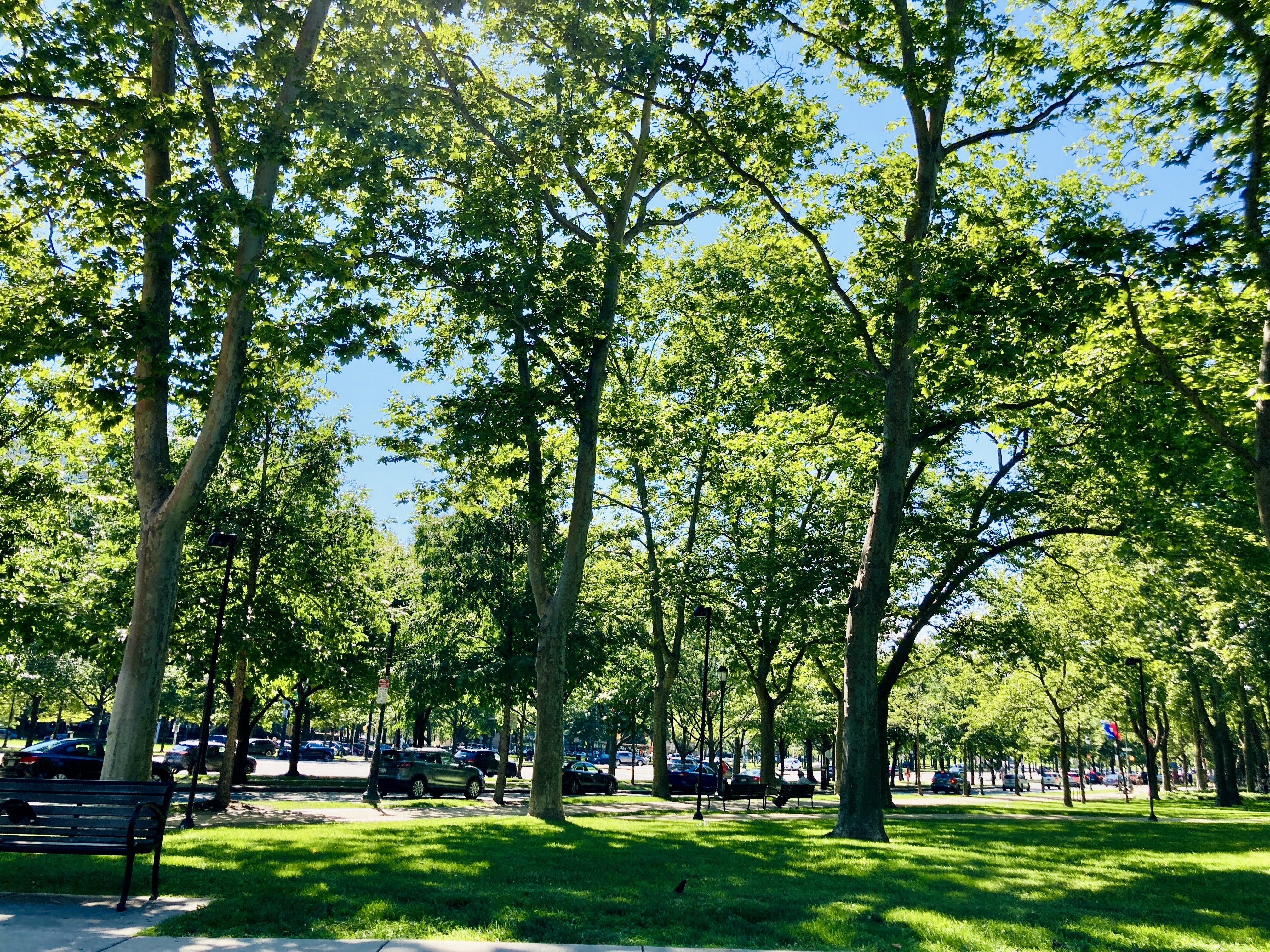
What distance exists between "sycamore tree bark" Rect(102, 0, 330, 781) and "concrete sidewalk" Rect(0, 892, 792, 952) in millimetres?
3703

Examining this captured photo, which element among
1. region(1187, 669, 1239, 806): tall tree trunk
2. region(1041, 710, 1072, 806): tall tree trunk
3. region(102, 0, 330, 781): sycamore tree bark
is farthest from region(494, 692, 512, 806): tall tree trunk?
region(1187, 669, 1239, 806): tall tree trunk

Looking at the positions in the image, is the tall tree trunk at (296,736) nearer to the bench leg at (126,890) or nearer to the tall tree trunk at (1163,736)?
the bench leg at (126,890)

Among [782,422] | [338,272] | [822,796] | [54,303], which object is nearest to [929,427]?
[782,422]

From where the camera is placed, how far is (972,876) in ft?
32.1

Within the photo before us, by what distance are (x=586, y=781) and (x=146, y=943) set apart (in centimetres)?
3221

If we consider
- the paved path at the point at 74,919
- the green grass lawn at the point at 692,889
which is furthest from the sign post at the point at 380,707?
the paved path at the point at 74,919

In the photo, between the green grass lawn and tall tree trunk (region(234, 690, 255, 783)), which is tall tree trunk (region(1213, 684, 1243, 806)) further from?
tall tree trunk (region(234, 690, 255, 783))

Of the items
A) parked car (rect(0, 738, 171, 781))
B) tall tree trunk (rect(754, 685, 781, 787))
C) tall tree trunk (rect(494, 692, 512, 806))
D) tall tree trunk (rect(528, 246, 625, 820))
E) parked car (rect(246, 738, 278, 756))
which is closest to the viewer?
tall tree trunk (rect(528, 246, 625, 820))

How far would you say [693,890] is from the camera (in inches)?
323

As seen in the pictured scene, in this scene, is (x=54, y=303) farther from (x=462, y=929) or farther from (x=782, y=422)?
(x=782, y=422)

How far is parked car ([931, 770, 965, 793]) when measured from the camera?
174 feet

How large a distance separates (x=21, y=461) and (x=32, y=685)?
2445 centimetres

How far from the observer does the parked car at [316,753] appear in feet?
225

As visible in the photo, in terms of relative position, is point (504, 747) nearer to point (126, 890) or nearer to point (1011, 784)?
A: point (126, 890)
